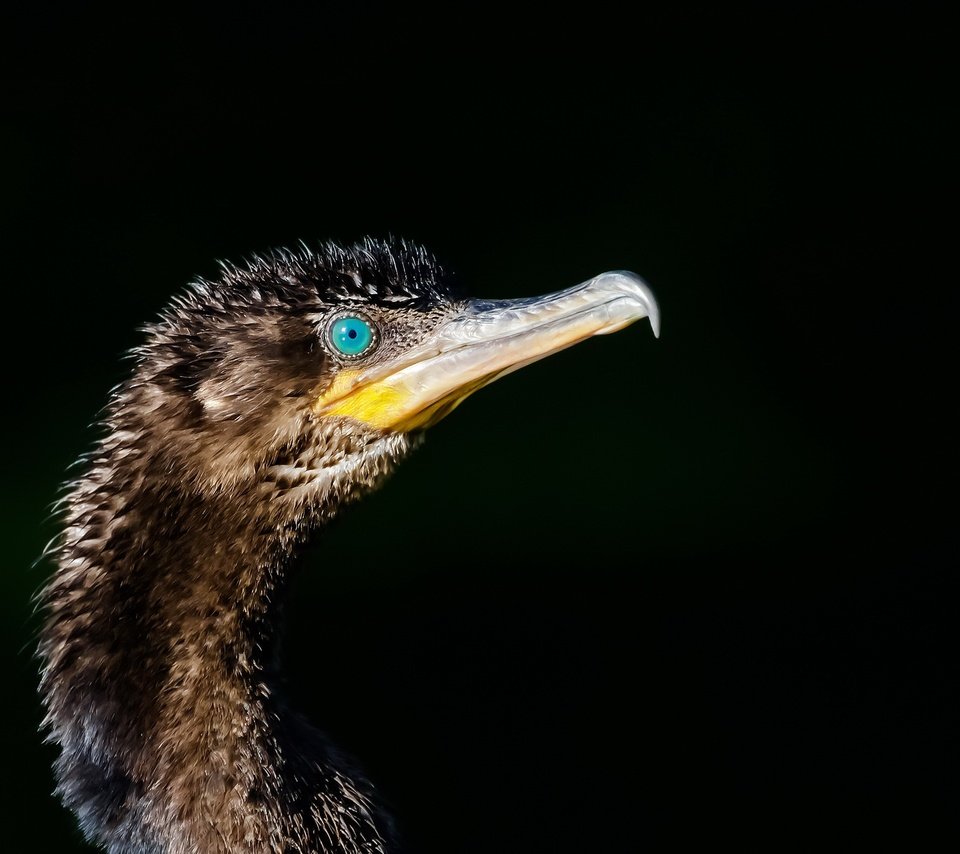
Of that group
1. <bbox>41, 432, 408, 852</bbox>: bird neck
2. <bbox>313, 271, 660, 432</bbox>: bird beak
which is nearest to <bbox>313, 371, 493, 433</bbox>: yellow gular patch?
<bbox>313, 271, 660, 432</bbox>: bird beak

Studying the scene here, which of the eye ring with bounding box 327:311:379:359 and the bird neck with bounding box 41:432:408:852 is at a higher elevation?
the eye ring with bounding box 327:311:379:359

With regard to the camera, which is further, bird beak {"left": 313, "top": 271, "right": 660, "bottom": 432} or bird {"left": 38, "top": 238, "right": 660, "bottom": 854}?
bird beak {"left": 313, "top": 271, "right": 660, "bottom": 432}

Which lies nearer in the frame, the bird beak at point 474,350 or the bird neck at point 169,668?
the bird neck at point 169,668

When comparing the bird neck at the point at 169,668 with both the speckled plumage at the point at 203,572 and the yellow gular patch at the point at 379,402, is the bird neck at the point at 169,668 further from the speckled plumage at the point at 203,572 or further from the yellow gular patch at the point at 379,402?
the yellow gular patch at the point at 379,402

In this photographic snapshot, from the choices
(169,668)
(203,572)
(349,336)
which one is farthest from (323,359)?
(169,668)

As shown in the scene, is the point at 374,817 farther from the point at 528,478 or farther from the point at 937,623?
the point at 937,623

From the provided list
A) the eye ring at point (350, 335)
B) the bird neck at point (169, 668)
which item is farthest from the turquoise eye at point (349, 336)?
the bird neck at point (169, 668)

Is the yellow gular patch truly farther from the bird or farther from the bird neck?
the bird neck

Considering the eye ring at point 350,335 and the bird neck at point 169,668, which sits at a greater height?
the eye ring at point 350,335

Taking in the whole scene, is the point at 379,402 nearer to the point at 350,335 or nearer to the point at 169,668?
the point at 350,335
